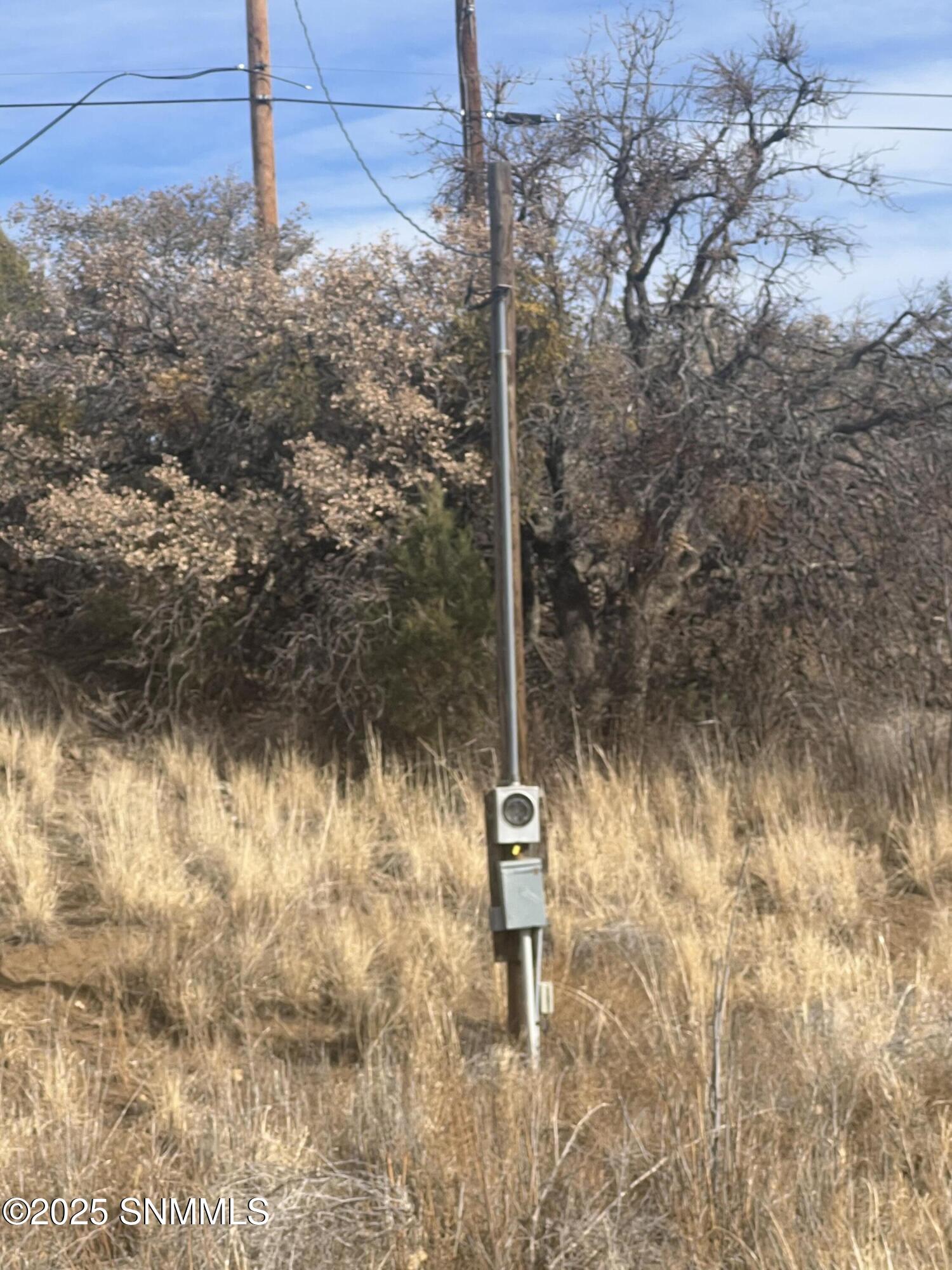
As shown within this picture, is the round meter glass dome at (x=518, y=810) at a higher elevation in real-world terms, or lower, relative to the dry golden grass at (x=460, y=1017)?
higher

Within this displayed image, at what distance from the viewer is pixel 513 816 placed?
597 cm

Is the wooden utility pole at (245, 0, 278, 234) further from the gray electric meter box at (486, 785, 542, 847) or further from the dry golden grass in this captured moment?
the gray electric meter box at (486, 785, 542, 847)

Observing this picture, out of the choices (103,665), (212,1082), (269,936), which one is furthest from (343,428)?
(212,1082)

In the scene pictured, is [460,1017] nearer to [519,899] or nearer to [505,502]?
[519,899]

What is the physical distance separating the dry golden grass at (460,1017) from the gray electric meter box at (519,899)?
48cm

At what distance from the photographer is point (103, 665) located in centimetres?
1351

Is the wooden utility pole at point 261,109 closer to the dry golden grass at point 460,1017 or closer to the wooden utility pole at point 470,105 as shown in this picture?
the wooden utility pole at point 470,105

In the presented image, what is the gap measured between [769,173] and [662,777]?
5336mm

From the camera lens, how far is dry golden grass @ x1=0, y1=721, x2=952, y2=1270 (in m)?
4.05

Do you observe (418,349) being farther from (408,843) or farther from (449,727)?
(408,843)

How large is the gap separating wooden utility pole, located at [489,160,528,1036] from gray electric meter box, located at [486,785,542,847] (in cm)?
14

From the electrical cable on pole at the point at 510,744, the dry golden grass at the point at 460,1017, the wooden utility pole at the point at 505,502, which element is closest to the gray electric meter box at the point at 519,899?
the electrical cable on pole at the point at 510,744

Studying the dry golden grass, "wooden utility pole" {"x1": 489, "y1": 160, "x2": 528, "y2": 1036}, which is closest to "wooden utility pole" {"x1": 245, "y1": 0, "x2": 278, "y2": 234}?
the dry golden grass

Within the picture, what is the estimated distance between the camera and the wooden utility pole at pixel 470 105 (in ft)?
42.8
